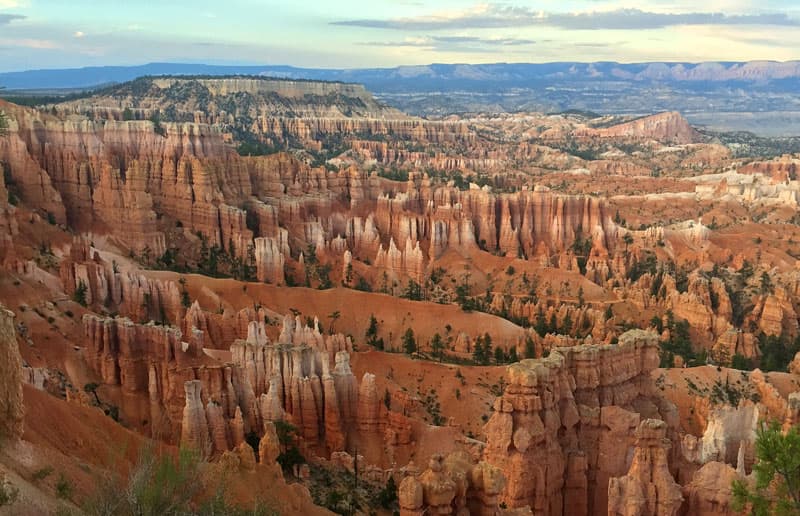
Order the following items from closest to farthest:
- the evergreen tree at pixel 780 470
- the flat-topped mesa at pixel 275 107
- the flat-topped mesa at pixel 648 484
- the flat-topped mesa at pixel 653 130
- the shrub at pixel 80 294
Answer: the evergreen tree at pixel 780 470
the flat-topped mesa at pixel 648 484
the shrub at pixel 80 294
the flat-topped mesa at pixel 275 107
the flat-topped mesa at pixel 653 130

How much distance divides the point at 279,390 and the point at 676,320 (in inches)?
1087

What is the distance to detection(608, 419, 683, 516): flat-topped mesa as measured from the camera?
55.0ft

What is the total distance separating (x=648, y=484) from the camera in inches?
671

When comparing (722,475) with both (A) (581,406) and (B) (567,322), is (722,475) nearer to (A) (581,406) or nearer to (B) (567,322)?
(A) (581,406)

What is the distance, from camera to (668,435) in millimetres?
20547

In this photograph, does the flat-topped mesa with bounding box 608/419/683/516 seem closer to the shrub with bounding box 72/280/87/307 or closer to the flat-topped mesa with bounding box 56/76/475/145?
the shrub with bounding box 72/280/87/307

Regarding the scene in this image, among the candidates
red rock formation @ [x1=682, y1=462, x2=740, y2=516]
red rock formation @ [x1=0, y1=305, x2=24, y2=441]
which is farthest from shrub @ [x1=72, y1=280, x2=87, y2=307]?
red rock formation @ [x1=682, y1=462, x2=740, y2=516]

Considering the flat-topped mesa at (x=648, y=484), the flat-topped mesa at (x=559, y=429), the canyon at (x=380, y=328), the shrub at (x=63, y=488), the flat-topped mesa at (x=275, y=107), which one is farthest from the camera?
the flat-topped mesa at (x=275, y=107)

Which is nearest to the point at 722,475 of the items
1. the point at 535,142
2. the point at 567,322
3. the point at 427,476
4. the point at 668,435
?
the point at 668,435

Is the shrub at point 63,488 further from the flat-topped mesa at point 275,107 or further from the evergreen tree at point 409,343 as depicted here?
the flat-topped mesa at point 275,107

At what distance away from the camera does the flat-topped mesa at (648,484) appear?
1677 cm

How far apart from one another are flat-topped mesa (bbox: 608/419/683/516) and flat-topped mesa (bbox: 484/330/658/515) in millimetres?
2140

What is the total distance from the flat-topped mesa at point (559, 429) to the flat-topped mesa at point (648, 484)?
2140 mm

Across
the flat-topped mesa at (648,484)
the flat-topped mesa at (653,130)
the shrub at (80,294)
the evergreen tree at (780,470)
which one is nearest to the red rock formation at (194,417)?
the flat-topped mesa at (648,484)
